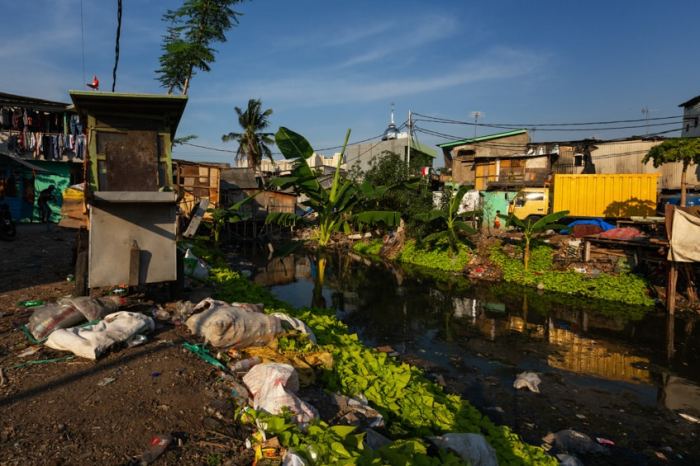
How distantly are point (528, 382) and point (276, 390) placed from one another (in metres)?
4.66

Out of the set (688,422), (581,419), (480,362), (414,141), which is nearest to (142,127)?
(480,362)

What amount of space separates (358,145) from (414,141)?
5855 mm

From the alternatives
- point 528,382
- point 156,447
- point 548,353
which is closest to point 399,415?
point 156,447

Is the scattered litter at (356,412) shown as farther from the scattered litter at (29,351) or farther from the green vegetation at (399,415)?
the scattered litter at (29,351)

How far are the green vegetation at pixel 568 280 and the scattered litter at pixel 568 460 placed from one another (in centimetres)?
960

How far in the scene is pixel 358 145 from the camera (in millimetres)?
38344

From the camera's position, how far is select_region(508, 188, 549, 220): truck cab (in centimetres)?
2195

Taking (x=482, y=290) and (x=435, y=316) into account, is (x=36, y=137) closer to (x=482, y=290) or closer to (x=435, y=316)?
(x=435, y=316)

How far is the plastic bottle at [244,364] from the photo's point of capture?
13.5ft

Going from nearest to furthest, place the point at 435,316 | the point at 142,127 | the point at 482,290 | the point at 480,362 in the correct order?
the point at 142,127, the point at 480,362, the point at 435,316, the point at 482,290

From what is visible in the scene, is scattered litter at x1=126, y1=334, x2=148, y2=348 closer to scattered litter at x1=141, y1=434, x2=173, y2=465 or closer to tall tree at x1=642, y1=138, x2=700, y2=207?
scattered litter at x1=141, y1=434, x2=173, y2=465

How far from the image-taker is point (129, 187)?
238 inches

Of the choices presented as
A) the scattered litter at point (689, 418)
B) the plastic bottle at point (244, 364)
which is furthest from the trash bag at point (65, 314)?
the scattered litter at point (689, 418)

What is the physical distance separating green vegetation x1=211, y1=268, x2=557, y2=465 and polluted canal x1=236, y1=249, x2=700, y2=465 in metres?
0.79
